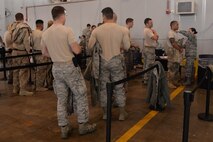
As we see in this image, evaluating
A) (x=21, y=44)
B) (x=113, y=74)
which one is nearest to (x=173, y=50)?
(x=113, y=74)

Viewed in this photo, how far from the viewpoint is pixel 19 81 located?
629 centimetres

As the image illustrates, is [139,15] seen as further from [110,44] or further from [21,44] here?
[110,44]

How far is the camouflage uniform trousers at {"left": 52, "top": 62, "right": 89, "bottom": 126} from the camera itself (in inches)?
140

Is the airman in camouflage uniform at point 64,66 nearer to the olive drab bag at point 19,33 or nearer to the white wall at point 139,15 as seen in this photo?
the olive drab bag at point 19,33

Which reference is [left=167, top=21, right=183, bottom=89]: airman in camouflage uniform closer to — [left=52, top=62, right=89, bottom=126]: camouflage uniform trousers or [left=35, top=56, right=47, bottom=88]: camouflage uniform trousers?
[left=35, top=56, right=47, bottom=88]: camouflage uniform trousers

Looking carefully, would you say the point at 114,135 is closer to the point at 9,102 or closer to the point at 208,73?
the point at 208,73

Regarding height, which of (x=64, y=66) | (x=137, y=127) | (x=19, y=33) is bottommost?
(x=137, y=127)

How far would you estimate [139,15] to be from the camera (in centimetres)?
962

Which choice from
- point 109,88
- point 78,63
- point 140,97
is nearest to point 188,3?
point 140,97

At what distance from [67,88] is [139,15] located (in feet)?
21.7

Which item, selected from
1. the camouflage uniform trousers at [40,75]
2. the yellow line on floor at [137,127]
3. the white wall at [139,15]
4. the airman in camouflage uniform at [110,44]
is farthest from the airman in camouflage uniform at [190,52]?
the camouflage uniform trousers at [40,75]

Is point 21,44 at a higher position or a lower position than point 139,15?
lower

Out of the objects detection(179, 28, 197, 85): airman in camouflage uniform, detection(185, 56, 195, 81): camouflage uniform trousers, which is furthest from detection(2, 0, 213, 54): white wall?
detection(185, 56, 195, 81): camouflage uniform trousers

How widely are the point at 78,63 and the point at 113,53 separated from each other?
0.66 meters
